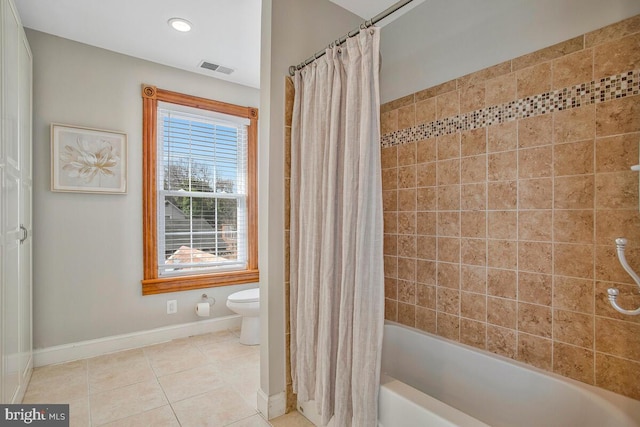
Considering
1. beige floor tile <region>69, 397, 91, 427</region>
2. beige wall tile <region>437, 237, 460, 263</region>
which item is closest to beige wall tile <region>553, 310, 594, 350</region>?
beige wall tile <region>437, 237, 460, 263</region>

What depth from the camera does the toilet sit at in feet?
9.15

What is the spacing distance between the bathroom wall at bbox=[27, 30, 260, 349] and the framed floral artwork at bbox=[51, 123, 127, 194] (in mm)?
58

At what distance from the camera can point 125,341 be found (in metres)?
2.76

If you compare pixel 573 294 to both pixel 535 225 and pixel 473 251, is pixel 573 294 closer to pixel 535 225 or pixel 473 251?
pixel 535 225

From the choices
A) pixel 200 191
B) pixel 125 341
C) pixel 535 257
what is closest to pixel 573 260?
pixel 535 257

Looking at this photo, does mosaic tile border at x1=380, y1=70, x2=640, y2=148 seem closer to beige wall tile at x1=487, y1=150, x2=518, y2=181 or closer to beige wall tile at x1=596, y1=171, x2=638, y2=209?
beige wall tile at x1=487, y1=150, x2=518, y2=181

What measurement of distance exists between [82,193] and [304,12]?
2216mm

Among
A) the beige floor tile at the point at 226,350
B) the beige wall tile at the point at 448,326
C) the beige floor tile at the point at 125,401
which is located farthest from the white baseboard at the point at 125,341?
the beige wall tile at the point at 448,326

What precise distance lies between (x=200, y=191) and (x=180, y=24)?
4.75ft

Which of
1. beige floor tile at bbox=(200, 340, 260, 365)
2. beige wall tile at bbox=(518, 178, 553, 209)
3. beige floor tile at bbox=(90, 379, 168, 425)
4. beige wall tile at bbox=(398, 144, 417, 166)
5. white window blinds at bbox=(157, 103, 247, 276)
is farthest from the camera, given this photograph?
white window blinds at bbox=(157, 103, 247, 276)

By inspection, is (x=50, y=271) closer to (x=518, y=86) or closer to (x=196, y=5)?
(x=196, y=5)

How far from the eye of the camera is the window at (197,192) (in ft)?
9.54

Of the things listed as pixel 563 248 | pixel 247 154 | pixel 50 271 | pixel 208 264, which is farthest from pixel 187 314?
pixel 563 248

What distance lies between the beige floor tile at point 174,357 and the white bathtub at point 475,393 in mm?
1517
